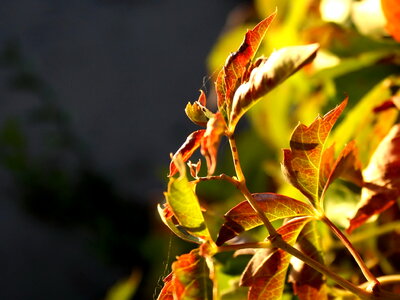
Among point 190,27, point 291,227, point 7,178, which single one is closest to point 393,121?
point 291,227

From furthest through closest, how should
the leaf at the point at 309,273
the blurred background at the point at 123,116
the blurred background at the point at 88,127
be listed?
the blurred background at the point at 88,127 < the blurred background at the point at 123,116 < the leaf at the point at 309,273

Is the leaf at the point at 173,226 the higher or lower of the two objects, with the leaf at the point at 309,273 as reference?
higher

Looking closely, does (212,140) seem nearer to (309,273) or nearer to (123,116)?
(309,273)

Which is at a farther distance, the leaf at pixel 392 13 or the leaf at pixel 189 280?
the leaf at pixel 392 13

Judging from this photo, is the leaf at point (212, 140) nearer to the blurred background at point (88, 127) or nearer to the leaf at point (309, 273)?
the leaf at point (309, 273)

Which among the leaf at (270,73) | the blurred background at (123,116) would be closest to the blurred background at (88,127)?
the blurred background at (123,116)

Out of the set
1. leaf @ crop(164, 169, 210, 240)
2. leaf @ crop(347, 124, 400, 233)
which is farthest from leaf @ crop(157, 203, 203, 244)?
leaf @ crop(347, 124, 400, 233)

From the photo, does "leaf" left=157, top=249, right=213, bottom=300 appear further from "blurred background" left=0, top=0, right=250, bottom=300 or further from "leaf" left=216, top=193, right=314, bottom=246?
"blurred background" left=0, top=0, right=250, bottom=300
